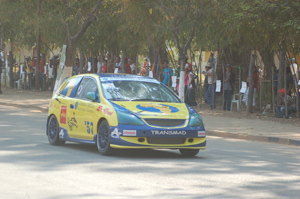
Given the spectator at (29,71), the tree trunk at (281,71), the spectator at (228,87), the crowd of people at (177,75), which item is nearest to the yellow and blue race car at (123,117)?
the crowd of people at (177,75)

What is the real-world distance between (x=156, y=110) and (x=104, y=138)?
43.1 inches

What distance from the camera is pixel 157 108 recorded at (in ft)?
39.4

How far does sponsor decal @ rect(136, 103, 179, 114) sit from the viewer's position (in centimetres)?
1190

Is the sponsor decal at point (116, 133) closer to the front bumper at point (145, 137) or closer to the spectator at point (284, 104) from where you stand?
the front bumper at point (145, 137)

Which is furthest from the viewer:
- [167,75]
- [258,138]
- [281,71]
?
[167,75]

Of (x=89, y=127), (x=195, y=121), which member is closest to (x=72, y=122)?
(x=89, y=127)

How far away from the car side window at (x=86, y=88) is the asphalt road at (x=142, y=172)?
109 centimetres

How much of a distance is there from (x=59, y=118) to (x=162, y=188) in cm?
568

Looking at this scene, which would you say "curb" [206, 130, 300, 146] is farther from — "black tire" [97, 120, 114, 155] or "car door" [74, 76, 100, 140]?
"black tire" [97, 120, 114, 155]

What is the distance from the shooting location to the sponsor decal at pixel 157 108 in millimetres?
11898

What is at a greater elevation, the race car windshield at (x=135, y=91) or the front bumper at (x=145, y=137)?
the race car windshield at (x=135, y=91)

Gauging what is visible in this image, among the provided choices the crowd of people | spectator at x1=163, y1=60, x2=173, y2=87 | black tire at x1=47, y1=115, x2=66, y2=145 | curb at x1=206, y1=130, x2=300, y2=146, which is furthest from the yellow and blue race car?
spectator at x1=163, y1=60, x2=173, y2=87

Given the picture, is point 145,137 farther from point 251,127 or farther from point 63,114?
point 251,127

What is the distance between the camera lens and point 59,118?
13836 mm
